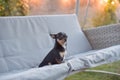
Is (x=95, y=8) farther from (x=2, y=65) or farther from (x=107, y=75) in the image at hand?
(x=2, y=65)

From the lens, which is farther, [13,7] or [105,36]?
[13,7]

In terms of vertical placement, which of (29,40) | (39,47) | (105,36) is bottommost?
(105,36)

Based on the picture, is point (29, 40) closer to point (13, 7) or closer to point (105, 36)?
point (105, 36)

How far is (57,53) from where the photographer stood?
2781 mm

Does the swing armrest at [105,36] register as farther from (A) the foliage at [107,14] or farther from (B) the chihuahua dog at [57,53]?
(A) the foliage at [107,14]

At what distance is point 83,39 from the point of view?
3713 mm

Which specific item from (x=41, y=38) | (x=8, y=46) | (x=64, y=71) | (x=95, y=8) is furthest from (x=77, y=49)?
(x=95, y=8)

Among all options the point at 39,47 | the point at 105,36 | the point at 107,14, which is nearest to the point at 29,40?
the point at 39,47

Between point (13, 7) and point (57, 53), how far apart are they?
2004mm

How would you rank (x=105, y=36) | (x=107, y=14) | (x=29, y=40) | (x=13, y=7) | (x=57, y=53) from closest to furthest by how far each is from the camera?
(x=57, y=53) → (x=29, y=40) → (x=105, y=36) → (x=13, y=7) → (x=107, y=14)

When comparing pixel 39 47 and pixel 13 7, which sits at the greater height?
pixel 13 7

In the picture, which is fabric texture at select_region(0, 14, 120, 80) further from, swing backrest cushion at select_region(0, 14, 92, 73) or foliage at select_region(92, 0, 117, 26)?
foliage at select_region(92, 0, 117, 26)

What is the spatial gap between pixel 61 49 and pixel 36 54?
29 cm

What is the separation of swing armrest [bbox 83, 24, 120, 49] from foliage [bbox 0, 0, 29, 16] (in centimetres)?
142
